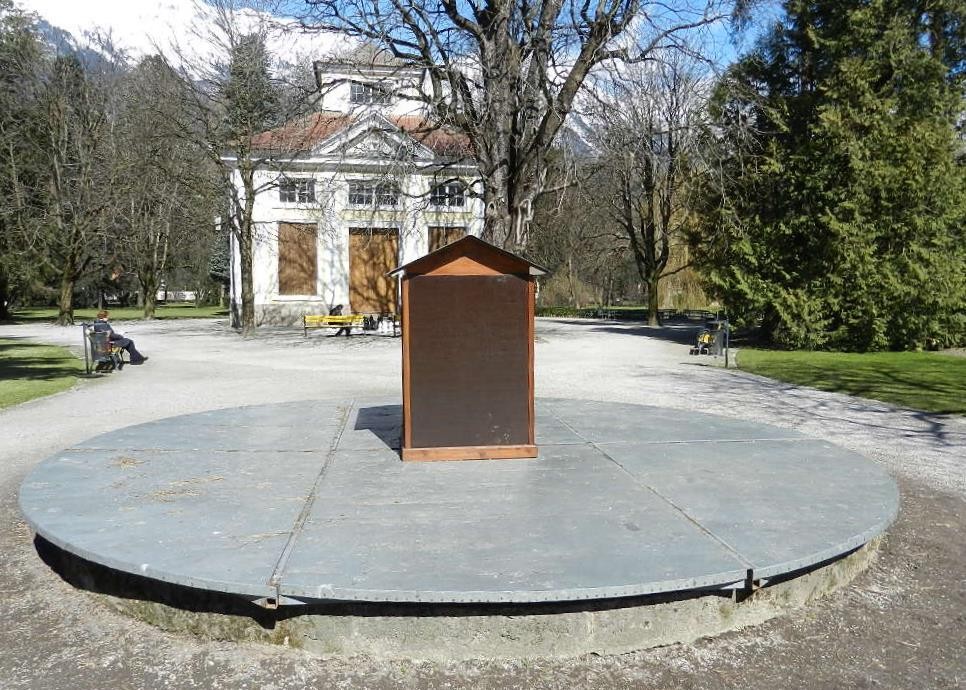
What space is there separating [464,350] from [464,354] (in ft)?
0.11

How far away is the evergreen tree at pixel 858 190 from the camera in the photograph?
72.2 ft

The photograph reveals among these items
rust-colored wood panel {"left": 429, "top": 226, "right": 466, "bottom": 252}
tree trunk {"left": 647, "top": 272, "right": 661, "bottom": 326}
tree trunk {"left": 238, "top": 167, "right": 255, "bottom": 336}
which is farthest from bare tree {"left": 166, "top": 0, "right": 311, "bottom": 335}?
tree trunk {"left": 647, "top": 272, "right": 661, "bottom": 326}

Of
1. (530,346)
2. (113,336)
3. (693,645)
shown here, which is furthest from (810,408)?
(113,336)

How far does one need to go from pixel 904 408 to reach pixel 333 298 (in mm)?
25932

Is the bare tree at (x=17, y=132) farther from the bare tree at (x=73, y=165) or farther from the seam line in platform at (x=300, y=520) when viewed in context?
the seam line in platform at (x=300, y=520)

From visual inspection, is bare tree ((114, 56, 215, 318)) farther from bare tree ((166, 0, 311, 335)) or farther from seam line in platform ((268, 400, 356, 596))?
seam line in platform ((268, 400, 356, 596))

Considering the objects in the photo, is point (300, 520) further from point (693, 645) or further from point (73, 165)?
point (73, 165)

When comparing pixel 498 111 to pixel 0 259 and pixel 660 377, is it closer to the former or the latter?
pixel 660 377

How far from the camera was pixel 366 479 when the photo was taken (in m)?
5.48

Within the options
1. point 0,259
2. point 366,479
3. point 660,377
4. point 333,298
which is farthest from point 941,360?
point 0,259

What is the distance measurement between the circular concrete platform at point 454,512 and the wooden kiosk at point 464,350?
0.28 m

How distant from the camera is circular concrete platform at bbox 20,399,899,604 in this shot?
140 inches

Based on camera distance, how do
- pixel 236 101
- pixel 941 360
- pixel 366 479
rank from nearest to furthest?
1. pixel 366 479
2. pixel 941 360
3. pixel 236 101

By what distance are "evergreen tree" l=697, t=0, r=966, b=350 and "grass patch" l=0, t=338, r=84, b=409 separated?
58.7 ft
